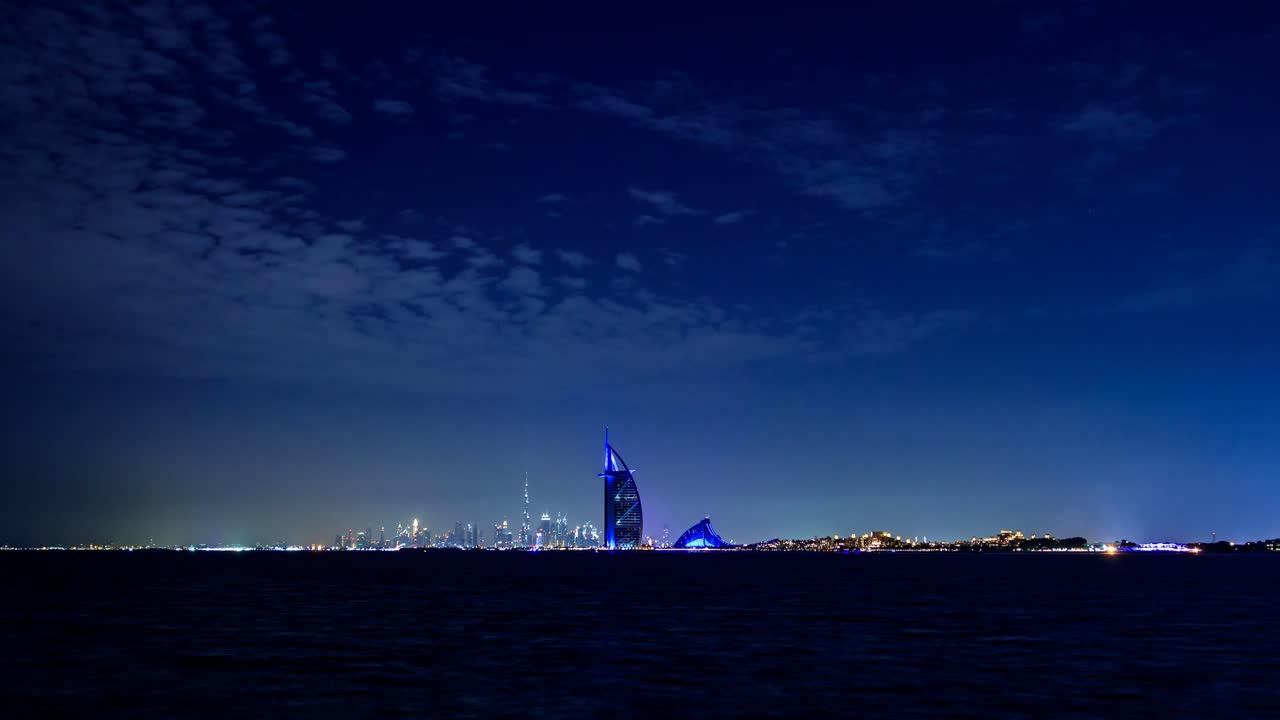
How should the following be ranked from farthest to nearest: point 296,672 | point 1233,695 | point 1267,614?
point 1267,614, point 296,672, point 1233,695

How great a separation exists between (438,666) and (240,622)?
25323 mm

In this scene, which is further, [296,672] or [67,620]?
[67,620]

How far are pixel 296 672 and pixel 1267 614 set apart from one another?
65.8 meters

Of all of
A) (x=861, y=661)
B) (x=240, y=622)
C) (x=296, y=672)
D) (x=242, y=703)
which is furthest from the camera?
(x=240, y=622)

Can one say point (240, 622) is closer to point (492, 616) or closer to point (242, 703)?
point (492, 616)

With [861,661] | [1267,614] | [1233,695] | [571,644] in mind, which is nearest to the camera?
[1233,695]

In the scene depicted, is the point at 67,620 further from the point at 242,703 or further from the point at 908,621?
the point at 908,621

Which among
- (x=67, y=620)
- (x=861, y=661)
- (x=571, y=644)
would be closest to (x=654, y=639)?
(x=571, y=644)

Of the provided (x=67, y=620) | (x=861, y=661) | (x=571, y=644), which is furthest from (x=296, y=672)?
(x=67, y=620)

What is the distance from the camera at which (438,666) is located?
39.7 meters

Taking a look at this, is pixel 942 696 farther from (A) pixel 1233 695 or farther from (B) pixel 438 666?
(B) pixel 438 666

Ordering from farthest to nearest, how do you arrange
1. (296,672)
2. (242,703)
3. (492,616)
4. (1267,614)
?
1. (1267,614)
2. (492,616)
3. (296,672)
4. (242,703)

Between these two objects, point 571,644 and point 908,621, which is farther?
point 908,621

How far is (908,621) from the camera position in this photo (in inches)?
2398
